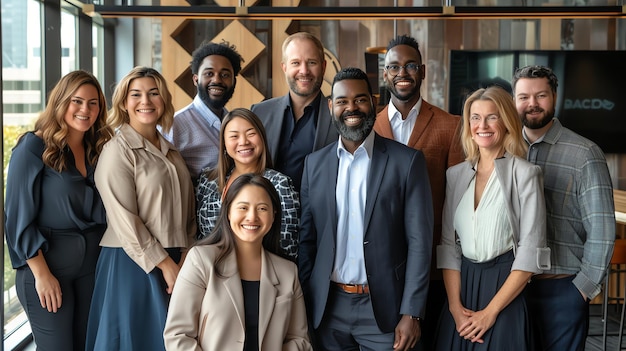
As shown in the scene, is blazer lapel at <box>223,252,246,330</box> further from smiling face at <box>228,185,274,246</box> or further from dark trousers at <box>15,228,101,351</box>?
dark trousers at <box>15,228,101,351</box>

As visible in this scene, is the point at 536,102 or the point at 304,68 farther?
the point at 304,68

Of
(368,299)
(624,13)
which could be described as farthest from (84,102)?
(624,13)

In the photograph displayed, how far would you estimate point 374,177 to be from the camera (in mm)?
2541

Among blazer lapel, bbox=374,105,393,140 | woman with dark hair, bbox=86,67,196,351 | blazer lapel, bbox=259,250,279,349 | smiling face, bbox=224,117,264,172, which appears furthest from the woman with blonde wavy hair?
blazer lapel, bbox=374,105,393,140

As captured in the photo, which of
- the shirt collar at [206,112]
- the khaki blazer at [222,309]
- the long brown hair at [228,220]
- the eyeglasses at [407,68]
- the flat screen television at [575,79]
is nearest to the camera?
the khaki blazer at [222,309]

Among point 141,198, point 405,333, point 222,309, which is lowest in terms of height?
point 405,333

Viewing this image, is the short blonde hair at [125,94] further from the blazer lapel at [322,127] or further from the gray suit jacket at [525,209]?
the gray suit jacket at [525,209]

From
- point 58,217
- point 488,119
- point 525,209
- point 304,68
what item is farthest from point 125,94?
point 525,209

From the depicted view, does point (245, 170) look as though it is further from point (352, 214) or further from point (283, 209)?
point (352, 214)

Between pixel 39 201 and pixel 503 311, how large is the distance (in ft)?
5.82

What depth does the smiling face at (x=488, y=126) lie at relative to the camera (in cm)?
263

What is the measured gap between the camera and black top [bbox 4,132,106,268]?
2.71 metres

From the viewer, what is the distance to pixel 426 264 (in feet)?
8.27

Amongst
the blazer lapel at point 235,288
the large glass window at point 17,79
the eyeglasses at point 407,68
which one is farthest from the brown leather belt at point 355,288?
the large glass window at point 17,79
